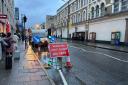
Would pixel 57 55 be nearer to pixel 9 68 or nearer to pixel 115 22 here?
pixel 9 68

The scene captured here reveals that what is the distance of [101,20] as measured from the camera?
39406 millimetres

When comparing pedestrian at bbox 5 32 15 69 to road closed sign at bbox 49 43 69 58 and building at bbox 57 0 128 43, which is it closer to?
road closed sign at bbox 49 43 69 58

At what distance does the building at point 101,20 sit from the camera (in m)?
32.1

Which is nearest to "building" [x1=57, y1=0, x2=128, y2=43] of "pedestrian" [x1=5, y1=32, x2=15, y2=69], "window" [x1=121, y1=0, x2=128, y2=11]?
"window" [x1=121, y1=0, x2=128, y2=11]

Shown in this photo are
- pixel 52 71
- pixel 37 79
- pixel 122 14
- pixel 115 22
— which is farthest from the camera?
pixel 115 22

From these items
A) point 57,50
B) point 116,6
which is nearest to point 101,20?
point 116,6

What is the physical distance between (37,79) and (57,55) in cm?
265

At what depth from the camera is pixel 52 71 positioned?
10.4 m

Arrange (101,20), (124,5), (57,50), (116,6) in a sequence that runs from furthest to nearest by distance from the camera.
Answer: (101,20)
(116,6)
(124,5)
(57,50)

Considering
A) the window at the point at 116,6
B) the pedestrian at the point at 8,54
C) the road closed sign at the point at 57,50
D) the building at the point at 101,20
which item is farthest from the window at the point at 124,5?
the pedestrian at the point at 8,54

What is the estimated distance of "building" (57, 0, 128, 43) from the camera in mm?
32094

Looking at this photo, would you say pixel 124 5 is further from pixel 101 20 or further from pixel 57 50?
pixel 57 50

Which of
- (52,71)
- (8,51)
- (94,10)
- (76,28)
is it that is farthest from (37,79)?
(76,28)

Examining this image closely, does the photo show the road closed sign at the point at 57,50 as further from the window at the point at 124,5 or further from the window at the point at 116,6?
the window at the point at 116,6
